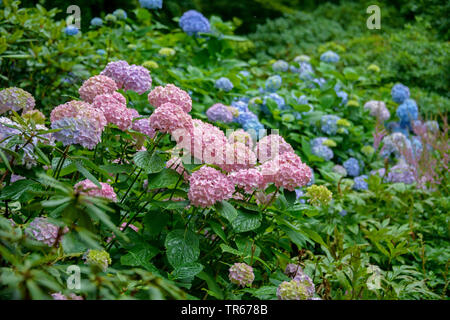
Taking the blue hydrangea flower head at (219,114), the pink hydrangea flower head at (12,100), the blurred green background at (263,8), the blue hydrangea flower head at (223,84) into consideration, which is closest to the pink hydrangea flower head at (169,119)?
the pink hydrangea flower head at (12,100)

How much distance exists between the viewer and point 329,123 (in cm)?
367

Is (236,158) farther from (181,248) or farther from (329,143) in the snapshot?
(329,143)

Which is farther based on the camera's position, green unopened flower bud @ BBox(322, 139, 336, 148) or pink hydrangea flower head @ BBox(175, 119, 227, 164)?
green unopened flower bud @ BBox(322, 139, 336, 148)

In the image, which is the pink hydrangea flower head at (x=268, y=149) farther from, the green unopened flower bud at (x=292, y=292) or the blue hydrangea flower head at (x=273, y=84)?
the blue hydrangea flower head at (x=273, y=84)

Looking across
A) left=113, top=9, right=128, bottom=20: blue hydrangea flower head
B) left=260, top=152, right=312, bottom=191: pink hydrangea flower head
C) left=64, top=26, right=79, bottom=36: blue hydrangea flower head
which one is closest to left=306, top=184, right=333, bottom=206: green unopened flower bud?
left=260, top=152, right=312, bottom=191: pink hydrangea flower head

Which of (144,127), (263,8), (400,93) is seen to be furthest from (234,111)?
(263,8)

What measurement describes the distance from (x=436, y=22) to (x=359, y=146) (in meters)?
2.71

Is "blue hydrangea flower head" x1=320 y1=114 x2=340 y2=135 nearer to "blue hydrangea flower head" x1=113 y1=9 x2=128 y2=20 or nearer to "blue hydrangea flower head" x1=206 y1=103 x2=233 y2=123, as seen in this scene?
"blue hydrangea flower head" x1=206 y1=103 x2=233 y2=123

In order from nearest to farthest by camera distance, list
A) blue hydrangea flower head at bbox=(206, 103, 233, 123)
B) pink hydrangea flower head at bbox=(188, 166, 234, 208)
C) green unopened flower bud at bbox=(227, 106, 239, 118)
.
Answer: pink hydrangea flower head at bbox=(188, 166, 234, 208)
blue hydrangea flower head at bbox=(206, 103, 233, 123)
green unopened flower bud at bbox=(227, 106, 239, 118)

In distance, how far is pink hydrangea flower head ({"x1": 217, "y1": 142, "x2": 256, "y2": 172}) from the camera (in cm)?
154

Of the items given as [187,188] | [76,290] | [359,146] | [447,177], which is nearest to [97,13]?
[359,146]

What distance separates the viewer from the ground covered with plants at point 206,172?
133 centimetres

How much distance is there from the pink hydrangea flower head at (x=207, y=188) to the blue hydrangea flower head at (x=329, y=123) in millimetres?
2372

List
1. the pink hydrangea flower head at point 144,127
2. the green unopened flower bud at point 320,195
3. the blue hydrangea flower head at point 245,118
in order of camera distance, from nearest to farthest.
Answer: the pink hydrangea flower head at point 144,127 < the green unopened flower bud at point 320,195 < the blue hydrangea flower head at point 245,118
